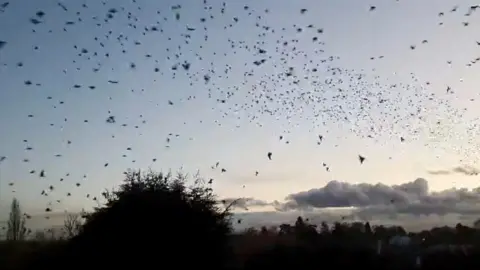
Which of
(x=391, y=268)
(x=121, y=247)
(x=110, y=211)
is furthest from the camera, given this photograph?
(x=391, y=268)

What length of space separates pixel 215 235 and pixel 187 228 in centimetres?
182

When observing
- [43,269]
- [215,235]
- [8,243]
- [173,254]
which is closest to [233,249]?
[215,235]

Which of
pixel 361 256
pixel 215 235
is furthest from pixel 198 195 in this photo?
pixel 361 256

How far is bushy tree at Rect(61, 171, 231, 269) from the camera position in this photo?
34094mm

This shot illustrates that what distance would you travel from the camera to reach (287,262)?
39312 mm

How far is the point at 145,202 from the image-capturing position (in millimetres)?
35688

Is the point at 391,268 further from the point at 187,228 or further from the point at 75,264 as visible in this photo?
the point at 75,264

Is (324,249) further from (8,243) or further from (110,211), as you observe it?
(8,243)

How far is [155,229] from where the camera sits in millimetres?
34562

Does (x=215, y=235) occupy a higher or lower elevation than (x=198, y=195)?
lower

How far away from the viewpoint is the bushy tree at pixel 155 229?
34094 millimetres

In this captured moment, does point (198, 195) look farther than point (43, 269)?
Yes

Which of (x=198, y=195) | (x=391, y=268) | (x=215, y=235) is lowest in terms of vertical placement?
(x=391, y=268)

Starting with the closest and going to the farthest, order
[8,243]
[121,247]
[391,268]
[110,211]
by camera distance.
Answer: [121,247], [110,211], [391,268], [8,243]
